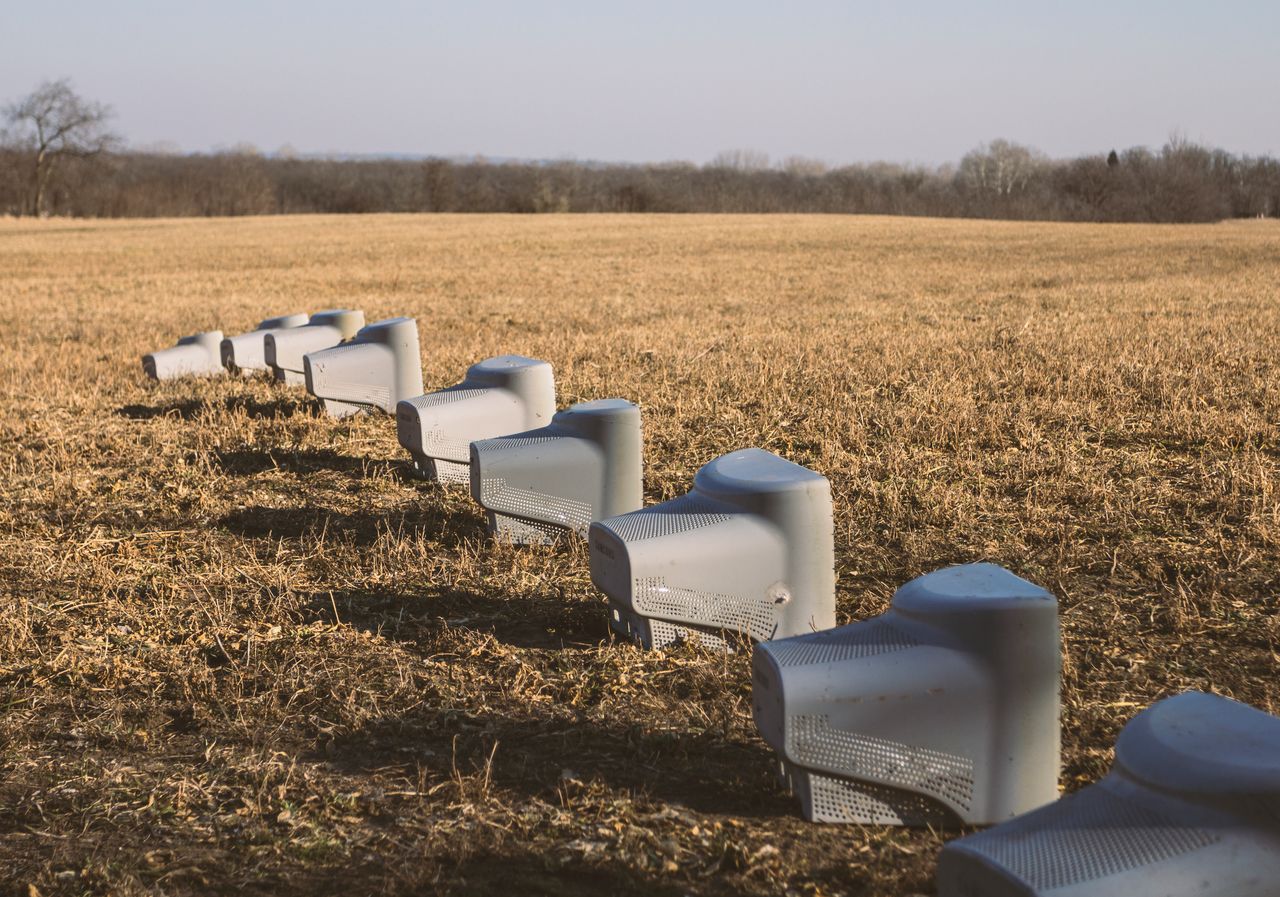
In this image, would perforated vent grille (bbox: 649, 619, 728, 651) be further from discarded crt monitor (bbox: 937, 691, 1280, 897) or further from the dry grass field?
discarded crt monitor (bbox: 937, 691, 1280, 897)

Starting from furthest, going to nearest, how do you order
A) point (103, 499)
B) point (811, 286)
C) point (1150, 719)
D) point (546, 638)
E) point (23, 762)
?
point (811, 286) < point (103, 499) < point (546, 638) < point (23, 762) < point (1150, 719)

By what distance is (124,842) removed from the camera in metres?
3.12

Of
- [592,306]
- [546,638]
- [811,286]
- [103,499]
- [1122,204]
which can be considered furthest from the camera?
[1122,204]

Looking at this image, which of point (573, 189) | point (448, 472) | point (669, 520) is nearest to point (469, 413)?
point (448, 472)

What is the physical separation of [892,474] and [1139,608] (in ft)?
7.05

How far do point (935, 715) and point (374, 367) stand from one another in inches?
242

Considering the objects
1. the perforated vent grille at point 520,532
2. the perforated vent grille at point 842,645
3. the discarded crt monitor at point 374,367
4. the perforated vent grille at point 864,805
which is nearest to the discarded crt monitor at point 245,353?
the discarded crt monitor at point 374,367

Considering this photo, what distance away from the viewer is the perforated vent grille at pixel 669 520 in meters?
4.11

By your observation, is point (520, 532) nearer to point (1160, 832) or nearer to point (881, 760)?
point (881, 760)

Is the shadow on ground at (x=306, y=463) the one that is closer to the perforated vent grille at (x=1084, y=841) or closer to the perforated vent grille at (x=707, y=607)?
the perforated vent grille at (x=707, y=607)

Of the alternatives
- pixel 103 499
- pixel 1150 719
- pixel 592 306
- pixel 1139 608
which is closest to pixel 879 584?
pixel 1139 608

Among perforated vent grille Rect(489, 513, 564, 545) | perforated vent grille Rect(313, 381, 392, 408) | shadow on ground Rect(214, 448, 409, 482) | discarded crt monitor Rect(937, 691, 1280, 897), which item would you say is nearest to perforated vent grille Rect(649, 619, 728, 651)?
perforated vent grille Rect(489, 513, 564, 545)

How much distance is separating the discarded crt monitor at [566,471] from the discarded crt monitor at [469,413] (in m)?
0.91

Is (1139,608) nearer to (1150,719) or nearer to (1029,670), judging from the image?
(1029,670)
